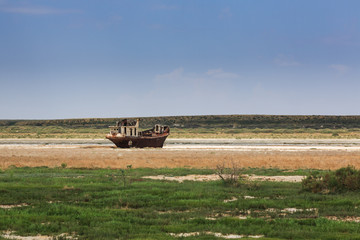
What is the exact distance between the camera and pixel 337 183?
1020 inches

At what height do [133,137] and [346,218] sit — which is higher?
[133,137]

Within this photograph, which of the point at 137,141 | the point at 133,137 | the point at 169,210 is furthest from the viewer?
the point at 137,141

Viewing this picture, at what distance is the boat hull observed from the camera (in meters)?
75.6

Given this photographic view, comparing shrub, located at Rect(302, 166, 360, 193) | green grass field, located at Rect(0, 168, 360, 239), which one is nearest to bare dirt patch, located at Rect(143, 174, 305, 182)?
green grass field, located at Rect(0, 168, 360, 239)

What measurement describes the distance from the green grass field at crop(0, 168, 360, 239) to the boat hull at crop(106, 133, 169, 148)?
4501 centimetres

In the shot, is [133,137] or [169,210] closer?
[169,210]

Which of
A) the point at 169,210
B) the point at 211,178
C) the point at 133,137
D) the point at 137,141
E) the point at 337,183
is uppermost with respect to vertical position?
the point at 133,137

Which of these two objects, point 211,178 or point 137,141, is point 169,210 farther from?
point 137,141

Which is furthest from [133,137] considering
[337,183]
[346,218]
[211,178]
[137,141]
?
[346,218]

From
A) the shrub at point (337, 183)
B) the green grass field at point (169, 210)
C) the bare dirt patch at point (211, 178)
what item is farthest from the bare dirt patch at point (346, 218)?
the bare dirt patch at point (211, 178)

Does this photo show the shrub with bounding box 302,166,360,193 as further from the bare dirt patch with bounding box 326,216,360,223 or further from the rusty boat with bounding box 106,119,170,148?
the rusty boat with bounding box 106,119,170,148

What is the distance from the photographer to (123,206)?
71.5 ft

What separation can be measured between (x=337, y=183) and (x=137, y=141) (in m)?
52.4

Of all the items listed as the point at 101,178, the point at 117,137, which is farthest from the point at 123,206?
the point at 117,137
